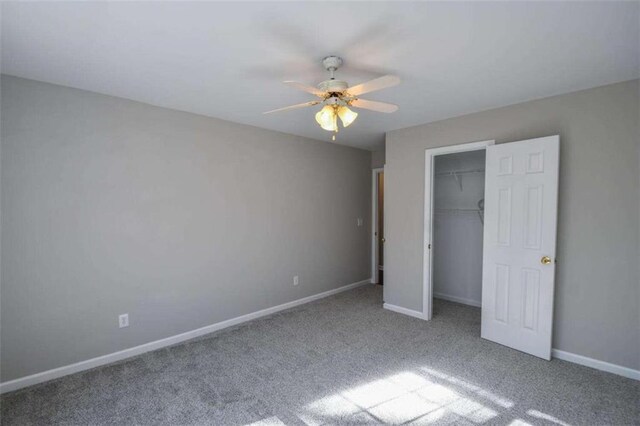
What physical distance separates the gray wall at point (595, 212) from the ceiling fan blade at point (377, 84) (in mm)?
1913

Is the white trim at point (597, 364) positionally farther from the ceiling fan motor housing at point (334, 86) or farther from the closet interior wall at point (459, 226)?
the ceiling fan motor housing at point (334, 86)

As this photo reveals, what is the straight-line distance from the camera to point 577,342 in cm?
274

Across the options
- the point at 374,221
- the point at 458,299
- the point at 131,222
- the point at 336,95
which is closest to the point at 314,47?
the point at 336,95

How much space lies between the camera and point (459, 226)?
14.9ft

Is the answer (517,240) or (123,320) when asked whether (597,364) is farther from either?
(123,320)

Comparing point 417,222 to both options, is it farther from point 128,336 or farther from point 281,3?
point 128,336

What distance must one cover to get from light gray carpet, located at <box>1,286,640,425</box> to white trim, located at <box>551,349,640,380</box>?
0.07 m

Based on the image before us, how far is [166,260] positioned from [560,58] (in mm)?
3711

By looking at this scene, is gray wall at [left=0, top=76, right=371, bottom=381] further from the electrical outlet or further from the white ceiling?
the white ceiling

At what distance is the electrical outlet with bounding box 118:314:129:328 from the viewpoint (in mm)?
2840

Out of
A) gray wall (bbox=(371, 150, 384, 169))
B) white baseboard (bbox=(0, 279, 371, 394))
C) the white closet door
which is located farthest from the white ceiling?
gray wall (bbox=(371, 150, 384, 169))

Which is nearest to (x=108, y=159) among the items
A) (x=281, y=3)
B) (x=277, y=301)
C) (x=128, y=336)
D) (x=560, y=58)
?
(x=128, y=336)

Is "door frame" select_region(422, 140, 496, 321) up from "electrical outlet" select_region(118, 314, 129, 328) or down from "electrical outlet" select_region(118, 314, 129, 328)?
up

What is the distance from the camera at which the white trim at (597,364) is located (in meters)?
2.50
